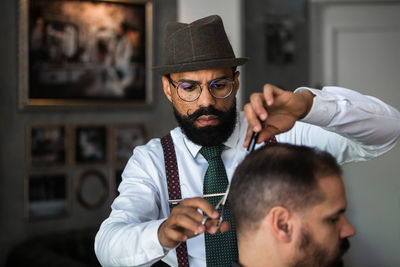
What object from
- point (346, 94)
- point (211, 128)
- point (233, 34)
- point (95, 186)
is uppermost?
point (233, 34)

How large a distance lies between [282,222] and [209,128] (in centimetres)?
65

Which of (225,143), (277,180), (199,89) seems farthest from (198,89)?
(277,180)

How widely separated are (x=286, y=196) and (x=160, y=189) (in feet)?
2.27

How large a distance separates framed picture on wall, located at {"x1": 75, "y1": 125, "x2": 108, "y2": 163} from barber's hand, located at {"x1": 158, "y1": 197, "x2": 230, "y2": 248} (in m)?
2.93

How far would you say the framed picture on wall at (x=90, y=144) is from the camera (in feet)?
13.9

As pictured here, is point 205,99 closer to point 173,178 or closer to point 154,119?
point 173,178

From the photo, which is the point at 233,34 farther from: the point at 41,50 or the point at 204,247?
the point at 204,247

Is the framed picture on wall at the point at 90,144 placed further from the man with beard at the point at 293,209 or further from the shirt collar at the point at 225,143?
the man with beard at the point at 293,209

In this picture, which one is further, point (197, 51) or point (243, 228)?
point (197, 51)

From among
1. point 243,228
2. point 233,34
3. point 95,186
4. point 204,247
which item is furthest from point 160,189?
point 233,34

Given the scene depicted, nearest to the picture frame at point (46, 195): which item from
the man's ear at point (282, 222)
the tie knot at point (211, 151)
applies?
the tie knot at point (211, 151)

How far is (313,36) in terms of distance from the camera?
16.3ft

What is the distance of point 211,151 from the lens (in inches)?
82.7

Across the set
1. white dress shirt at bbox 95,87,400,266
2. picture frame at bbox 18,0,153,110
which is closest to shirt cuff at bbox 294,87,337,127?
white dress shirt at bbox 95,87,400,266
